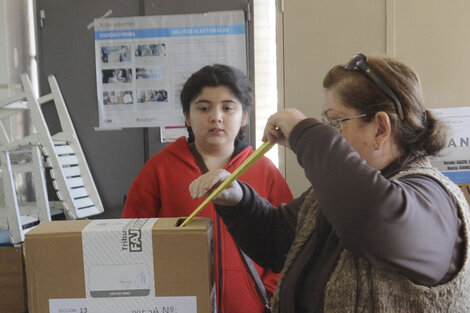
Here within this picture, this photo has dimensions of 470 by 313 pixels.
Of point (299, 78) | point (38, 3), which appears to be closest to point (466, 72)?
point (299, 78)

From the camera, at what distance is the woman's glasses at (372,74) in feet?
2.63

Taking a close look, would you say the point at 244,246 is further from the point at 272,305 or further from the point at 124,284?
the point at 124,284

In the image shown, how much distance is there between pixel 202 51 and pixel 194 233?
1.84 m

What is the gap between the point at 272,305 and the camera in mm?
928

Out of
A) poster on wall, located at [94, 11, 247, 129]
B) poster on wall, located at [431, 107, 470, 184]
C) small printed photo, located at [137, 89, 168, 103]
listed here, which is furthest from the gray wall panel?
poster on wall, located at [431, 107, 470, 184]

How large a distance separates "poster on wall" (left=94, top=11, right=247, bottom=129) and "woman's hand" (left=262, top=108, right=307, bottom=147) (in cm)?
162

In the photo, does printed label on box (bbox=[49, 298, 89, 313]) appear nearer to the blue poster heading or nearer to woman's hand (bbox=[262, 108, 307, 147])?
woman's hand (bbox=[262, 108, 307, 147])

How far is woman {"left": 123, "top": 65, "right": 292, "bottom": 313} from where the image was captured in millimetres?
1190

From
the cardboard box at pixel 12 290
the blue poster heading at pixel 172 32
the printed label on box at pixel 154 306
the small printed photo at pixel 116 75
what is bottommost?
the cardboard box at pixel 12 290

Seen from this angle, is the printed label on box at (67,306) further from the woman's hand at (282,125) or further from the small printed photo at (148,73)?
the small printed photo at (148,73)

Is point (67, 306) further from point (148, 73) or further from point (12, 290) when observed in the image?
point (148, 73)

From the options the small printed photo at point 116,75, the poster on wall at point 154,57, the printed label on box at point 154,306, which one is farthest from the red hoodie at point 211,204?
the small printed photo at point 116,75

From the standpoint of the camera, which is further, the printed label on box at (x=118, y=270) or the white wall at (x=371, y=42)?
the white wall at (x=371, y=42)

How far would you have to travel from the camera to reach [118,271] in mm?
692
